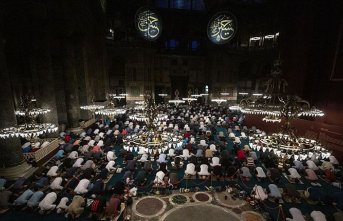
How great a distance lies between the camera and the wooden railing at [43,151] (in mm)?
7996

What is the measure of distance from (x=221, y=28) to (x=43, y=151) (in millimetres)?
13090

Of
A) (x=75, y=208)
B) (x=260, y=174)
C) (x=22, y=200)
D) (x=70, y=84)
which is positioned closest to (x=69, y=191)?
(x=22, y=200)

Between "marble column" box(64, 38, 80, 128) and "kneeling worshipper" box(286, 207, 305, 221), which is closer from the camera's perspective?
"kneeling worshipper" box(286, 207, 305, 221)

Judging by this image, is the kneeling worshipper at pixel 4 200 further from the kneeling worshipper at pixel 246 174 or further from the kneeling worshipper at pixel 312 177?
the kneeling worshipper at pixel 312 177

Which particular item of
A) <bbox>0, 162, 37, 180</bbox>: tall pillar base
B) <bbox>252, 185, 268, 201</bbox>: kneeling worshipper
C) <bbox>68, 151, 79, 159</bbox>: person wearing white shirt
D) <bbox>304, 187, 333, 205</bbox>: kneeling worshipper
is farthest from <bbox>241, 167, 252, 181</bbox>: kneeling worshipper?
<bbox>0, 162, 37, 180</bbox>: tall pillar base

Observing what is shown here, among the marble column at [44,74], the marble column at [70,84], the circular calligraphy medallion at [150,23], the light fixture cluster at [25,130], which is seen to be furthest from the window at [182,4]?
the light fixture cluster at [25,130]

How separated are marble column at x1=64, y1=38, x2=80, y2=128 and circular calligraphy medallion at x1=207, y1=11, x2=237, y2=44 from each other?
9652mm

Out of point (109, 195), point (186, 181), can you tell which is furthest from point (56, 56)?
point (186, 181)

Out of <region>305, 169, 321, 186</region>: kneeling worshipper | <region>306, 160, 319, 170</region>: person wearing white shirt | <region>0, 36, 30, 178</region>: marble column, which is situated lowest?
<region>305, 169, 321, 186</region>: kneeling worshipper

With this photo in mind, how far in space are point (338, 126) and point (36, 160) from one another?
554 inches

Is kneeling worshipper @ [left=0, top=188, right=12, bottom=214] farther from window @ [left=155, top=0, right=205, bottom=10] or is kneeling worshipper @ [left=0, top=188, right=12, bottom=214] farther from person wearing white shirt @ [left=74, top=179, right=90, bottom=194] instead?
window @ [left=155, top=0, right=205, bottom=10]

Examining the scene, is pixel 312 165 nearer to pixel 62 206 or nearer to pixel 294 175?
pixel 294 175

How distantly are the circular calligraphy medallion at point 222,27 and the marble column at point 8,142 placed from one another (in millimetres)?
11921

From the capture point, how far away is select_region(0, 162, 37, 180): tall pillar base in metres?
6.84
